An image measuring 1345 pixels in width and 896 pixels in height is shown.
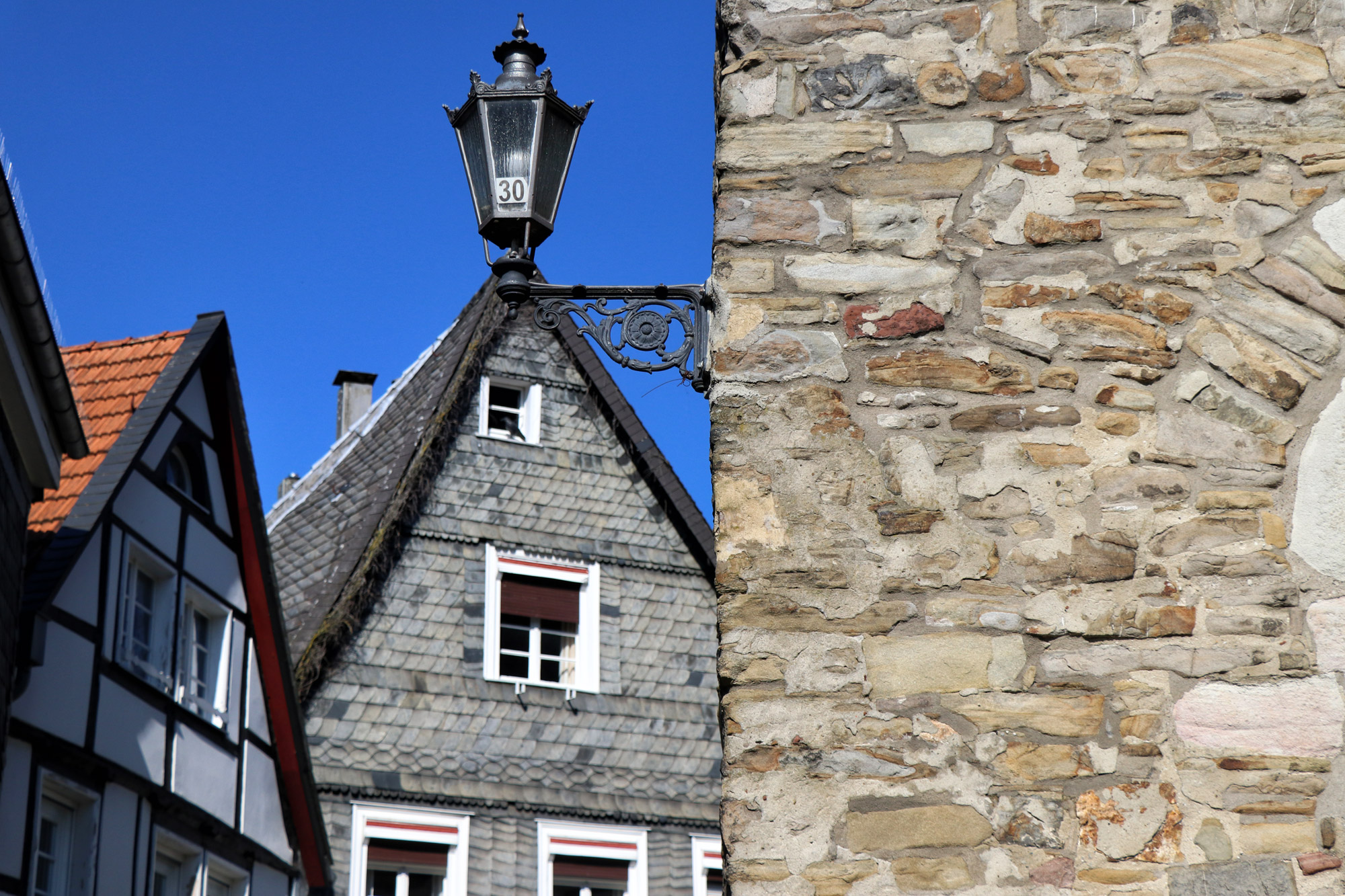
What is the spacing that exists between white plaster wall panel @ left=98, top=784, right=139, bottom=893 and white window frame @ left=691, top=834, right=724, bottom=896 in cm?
483

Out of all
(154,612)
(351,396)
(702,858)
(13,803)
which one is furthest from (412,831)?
(351,396)

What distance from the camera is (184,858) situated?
9.68m

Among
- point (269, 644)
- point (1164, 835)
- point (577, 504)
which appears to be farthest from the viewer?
point (577, 504)

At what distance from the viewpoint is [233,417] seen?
11.0 meters

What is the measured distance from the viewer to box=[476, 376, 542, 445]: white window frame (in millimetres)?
13094

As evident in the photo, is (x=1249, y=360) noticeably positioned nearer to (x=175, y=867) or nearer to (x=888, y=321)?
(x=888, y=321)

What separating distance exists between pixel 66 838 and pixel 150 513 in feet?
7.01

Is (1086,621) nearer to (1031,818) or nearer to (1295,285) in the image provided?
(1031,818)

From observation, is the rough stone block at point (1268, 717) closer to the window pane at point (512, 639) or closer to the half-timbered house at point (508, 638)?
the half-timbered house at point (508, 638)

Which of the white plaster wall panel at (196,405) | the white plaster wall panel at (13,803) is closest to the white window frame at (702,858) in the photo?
the white plaster wall panel at (196,405)

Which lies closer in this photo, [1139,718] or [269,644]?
[1139,718]

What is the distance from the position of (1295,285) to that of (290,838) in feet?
29.0

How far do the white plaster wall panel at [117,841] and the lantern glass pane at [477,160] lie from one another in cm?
562

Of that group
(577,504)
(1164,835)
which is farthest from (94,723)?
(1164,835)
